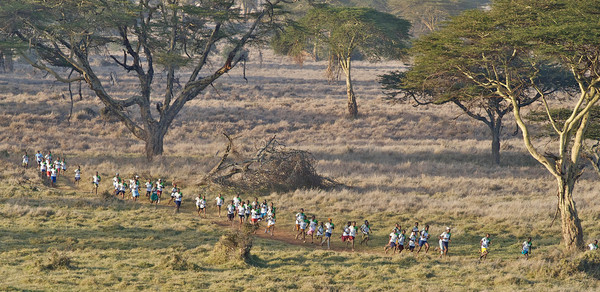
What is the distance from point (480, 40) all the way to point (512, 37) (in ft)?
7.60

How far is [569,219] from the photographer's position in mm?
20953

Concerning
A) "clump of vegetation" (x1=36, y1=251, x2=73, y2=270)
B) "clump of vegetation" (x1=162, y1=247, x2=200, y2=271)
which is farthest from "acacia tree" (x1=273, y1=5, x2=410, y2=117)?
"clump of vegetation" (x1=36, y1=251, x2=73, y2=270)

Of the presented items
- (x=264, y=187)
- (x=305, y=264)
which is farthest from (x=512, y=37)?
(x=264, y=187)

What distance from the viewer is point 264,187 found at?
3173 centimetres

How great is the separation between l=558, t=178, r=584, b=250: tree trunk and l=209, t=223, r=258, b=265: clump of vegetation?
11.5 metres

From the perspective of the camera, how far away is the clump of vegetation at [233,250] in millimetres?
18578

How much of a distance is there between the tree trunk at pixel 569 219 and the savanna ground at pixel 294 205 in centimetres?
64

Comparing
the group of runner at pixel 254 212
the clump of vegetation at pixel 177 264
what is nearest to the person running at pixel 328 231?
the group of runner at pixel 254 212

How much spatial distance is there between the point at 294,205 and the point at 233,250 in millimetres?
10112

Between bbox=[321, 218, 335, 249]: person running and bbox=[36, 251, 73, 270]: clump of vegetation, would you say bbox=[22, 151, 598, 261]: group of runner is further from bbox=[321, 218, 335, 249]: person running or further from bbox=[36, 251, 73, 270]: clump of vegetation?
bbox=[36, 251, 73, 270]: clump of vegetation

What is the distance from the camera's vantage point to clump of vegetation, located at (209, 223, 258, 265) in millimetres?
18578

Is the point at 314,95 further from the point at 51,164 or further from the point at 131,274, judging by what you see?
the point at 131,274

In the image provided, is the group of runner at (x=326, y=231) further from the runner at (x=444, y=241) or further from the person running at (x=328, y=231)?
the runner at (x=444, y=241)

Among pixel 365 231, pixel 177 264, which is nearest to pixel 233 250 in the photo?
pixel 177 264
